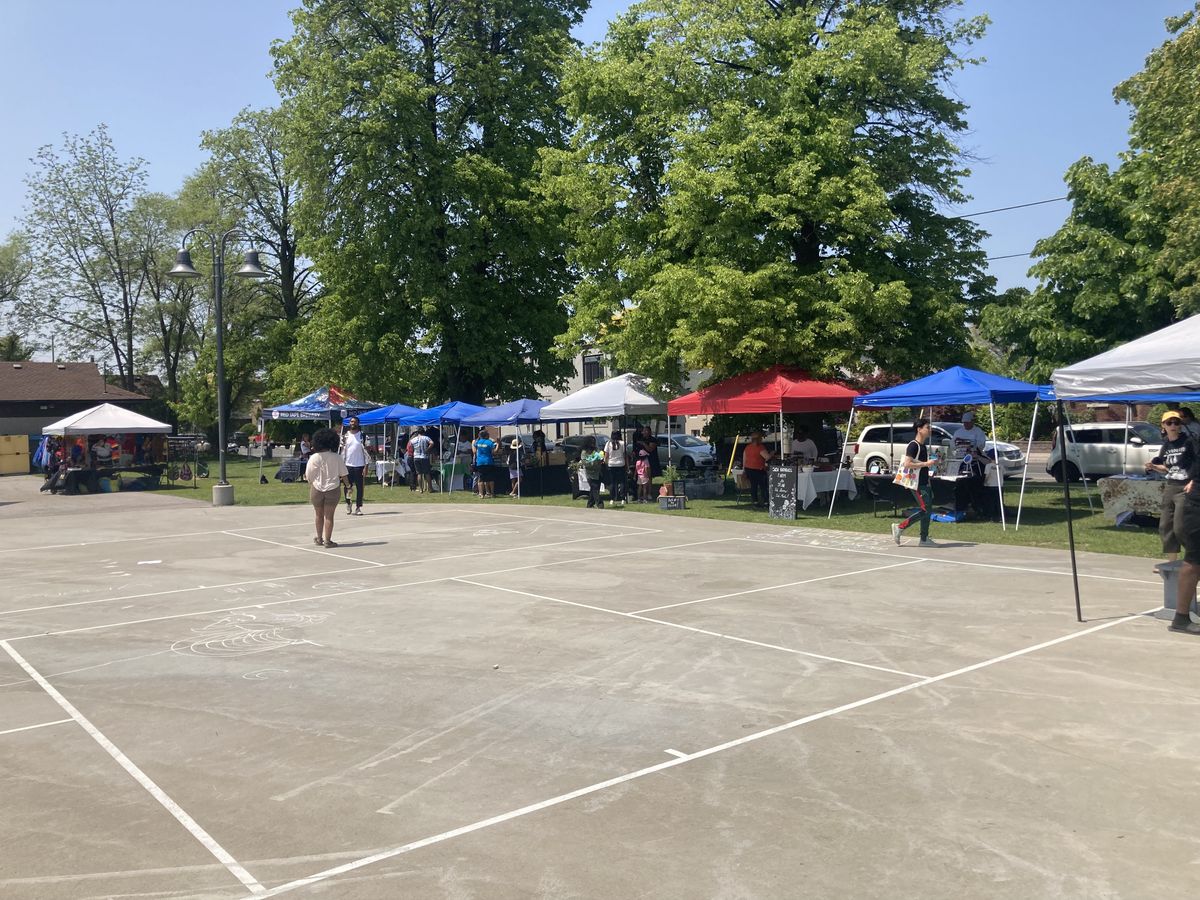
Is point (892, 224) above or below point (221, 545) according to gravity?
above

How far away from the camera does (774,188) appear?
852 inches

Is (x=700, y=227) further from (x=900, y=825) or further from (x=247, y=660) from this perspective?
(x=900, y=825)

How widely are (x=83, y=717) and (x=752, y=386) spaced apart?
51.2 ft

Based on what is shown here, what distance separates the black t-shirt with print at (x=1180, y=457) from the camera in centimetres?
857

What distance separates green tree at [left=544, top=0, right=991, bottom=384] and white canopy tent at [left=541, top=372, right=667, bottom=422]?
0.71m

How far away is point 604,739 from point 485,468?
20.8 metres

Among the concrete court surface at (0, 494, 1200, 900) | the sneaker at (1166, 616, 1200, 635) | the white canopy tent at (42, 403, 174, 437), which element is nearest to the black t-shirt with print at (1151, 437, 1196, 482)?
the sneaker at (1166, 616, 1200, 635)

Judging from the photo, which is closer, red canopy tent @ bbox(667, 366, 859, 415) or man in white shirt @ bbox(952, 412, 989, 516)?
man in white shirt @ bbox(952, 412, 989, 516)

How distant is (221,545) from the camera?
1647 cm

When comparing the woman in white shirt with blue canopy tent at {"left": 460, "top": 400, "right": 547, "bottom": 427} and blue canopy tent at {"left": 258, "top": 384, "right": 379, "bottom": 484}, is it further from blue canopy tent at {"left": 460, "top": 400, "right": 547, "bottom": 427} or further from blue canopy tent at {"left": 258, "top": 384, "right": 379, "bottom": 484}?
blue canopy tent at {"left": 258, "top": 384, "right": 379, "bottom": 484}

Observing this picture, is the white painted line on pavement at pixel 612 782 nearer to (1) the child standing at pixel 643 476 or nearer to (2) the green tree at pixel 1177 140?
(1) the child standing at pixel 643 476

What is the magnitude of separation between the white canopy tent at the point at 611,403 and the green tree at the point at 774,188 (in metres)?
0.71

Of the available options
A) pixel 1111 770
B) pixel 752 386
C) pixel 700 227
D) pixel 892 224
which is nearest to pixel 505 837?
pixel 1111 770

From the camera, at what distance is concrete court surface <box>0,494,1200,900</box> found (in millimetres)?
4164
